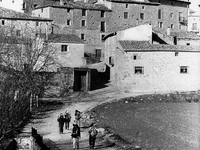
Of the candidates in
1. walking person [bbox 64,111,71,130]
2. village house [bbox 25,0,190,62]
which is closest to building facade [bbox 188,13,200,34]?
village house [bbox 25,0,190,62]

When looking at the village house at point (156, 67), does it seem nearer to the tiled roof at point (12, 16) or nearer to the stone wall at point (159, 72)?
the stone wall at point (159, 72)

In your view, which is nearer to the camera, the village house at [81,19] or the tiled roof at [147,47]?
the tiled roof at [147,47]

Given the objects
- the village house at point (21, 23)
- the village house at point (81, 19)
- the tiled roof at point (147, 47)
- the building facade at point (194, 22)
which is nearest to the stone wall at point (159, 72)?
the tiled roof at point (147, 47)

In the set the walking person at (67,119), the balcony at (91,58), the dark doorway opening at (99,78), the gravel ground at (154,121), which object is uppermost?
the balcony at (91,58)

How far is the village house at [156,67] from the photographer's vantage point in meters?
41.2

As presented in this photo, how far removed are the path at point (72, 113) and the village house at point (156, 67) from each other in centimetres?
207

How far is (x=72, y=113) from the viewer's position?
31281mm

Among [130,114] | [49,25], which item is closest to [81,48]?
[49,25]

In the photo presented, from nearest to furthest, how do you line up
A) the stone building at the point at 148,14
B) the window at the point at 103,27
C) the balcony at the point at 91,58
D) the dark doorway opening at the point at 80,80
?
1. the dark doorway opening at the point at 80,80
2. the balcony at the point at 91,58
3. the window at the point at 103,27
4. the stone building at the point at 148,14

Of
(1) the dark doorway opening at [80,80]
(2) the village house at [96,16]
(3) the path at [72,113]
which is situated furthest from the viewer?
(2) the village house at [96,16]

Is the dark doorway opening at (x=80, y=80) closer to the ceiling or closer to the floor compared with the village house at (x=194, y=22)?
closer to the floor

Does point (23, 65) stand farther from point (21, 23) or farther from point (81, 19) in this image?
point (81, 19)

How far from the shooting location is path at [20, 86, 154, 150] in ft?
73.2

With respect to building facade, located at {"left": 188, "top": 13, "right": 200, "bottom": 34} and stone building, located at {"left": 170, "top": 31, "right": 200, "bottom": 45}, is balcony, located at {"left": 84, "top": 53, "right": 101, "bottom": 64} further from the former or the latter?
building facade, located at {"left": 188, "top": 13, "right": 200, "bottom": 34}
